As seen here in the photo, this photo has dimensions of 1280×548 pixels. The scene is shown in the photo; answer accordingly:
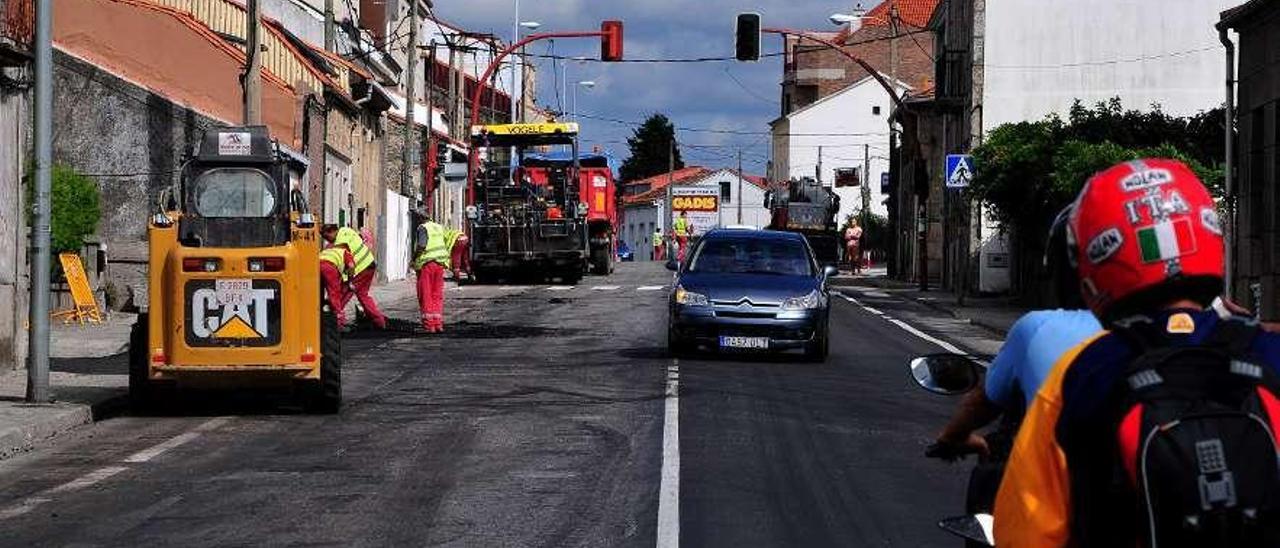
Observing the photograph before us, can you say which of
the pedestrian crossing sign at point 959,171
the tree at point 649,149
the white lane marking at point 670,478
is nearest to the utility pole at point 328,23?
the pedestrian crossing sign at point 959,171

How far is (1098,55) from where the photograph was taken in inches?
1950

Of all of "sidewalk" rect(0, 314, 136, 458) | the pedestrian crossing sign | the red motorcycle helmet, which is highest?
the pedestrian crossing sign

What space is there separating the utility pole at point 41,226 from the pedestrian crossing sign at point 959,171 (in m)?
22.7

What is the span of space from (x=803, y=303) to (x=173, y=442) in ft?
29.2

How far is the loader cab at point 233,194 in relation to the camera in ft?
54.5

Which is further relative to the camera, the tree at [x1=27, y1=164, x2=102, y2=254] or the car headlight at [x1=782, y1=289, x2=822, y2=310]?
the tree at [x1=27, y1=164, x2=102, y2=254]

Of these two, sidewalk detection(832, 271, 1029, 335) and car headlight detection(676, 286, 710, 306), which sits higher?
car headlight detection(676, 286, 710, 306)

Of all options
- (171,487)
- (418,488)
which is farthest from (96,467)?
(418,488)

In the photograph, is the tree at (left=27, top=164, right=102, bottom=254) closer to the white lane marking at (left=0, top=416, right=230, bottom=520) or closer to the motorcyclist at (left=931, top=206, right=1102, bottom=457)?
the white lane marking at (left=0, top=416, right=230, bottom=520)

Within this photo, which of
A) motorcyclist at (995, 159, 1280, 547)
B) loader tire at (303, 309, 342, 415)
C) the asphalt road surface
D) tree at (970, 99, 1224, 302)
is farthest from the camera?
tree at (970, 99, 1224, 302)

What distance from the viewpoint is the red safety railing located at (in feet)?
59.1

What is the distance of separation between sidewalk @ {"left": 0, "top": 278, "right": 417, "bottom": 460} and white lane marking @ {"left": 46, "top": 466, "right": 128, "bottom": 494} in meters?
1.16

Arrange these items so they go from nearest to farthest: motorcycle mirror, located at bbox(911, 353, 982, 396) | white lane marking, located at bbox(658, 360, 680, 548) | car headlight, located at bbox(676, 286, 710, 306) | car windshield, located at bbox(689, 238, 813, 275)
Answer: motorcycle mirror, located at bbox(911, 353, 982, 396) < white lane marking, located at bbox(658, 360, 680, 548) < car headlight, located at bbox(676, 286, 710, 306) < car windshield, located at bbox(689, 238, 813, 275)

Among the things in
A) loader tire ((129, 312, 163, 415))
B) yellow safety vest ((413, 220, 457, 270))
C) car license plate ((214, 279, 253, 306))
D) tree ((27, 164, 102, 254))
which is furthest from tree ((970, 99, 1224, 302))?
car license plate ((214, 279, 253, 306))
